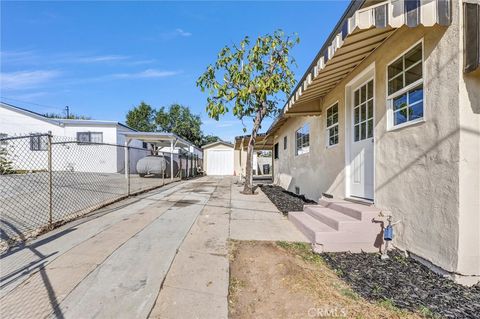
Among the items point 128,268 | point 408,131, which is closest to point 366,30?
point 408,131

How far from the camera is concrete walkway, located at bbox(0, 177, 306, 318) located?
252 centimetres

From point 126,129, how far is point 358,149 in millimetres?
20617

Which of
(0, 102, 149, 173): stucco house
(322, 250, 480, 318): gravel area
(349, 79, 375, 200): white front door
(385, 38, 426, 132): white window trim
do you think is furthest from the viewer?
(0, 102, 149, 173): stucco house

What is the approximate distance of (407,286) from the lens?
3.00 metres

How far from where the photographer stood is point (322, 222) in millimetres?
4918

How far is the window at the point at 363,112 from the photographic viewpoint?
17.4ft

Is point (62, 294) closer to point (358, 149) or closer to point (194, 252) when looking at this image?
point (194, 252)

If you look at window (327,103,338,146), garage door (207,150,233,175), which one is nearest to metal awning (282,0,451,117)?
window (327,103,338,146)

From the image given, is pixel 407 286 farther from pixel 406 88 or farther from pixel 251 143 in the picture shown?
pixel 251 143

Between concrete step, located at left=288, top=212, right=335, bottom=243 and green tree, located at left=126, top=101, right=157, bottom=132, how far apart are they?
4210 cm

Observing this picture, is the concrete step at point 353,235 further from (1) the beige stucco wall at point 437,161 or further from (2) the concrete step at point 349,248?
(1) the beige stucco wall at point 437,161

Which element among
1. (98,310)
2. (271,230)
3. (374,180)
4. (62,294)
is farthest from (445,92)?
(62,294)

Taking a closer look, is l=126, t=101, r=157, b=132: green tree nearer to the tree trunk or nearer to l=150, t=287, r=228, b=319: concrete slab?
the tree trunk

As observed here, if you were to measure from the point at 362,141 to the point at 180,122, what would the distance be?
4091 centimetres
